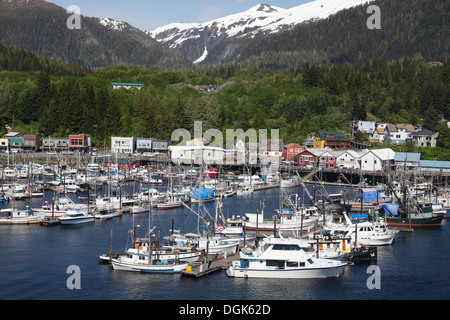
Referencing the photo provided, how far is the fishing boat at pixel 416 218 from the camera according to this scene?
5066cm

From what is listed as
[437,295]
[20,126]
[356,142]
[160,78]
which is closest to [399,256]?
[437,295]

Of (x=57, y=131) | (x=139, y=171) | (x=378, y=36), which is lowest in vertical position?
(x=139, y=171)

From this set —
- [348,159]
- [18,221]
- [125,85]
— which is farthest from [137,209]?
[125,85]

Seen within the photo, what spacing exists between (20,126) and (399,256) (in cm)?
9061

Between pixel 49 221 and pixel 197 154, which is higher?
pixel 197 154

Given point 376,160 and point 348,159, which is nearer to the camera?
point 376,160

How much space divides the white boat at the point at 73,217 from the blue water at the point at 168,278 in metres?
2.70

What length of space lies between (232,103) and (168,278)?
9708 cm

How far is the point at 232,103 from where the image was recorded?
12938 cm

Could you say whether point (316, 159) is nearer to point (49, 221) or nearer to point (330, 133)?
point (330, 133)

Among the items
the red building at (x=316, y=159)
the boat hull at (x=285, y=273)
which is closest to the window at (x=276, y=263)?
the boat hull at (x=285, y=273)

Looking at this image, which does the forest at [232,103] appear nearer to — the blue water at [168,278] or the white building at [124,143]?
the white building at [124,143]
